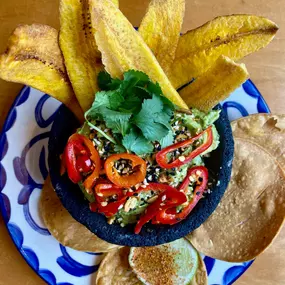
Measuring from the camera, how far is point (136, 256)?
199 cm

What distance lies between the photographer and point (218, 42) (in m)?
1.65

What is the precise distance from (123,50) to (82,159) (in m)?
0.39

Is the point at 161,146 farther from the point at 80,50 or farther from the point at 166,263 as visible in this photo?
the point at 166,263

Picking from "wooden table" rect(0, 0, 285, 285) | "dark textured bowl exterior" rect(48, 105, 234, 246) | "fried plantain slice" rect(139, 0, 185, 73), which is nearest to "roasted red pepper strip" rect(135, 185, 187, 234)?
"dark textured bowl exterior" rect(48, 105, 234, 246)

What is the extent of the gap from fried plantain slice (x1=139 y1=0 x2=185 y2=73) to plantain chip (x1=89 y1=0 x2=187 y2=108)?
0.38 ft

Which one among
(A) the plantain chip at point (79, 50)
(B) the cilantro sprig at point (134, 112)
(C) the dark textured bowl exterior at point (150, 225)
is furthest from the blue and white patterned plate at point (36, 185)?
(B) the cilantro sprig at point (134, 112)

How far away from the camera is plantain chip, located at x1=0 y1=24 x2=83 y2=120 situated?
4.97 feet

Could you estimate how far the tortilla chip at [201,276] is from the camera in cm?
196

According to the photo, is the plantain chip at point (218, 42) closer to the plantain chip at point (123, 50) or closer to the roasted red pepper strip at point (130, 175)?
the plantain chip at point (123, 50)

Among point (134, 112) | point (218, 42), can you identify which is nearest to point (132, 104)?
point (134, 112)

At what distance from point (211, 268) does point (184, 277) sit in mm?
136

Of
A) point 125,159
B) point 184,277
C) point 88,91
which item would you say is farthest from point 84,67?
point 184,277

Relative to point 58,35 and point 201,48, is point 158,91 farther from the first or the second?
point 58,35

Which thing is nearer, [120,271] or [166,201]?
[166,201]
